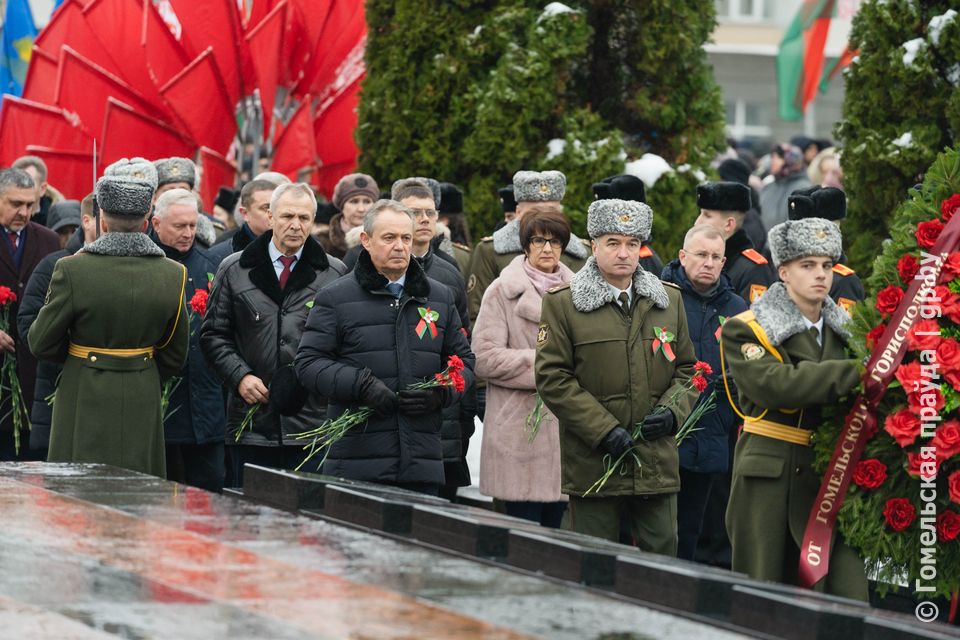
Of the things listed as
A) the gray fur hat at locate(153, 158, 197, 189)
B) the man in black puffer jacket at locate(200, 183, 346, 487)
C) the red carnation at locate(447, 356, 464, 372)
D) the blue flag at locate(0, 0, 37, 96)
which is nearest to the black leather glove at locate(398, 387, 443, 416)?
the red carnation at locate(447, 356, 464, 372)

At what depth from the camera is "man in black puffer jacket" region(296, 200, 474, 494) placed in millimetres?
7539

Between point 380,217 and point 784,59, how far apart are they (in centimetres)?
1599

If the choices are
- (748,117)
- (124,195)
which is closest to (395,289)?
(124,195)

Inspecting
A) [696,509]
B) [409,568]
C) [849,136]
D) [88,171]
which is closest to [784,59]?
[88,171]

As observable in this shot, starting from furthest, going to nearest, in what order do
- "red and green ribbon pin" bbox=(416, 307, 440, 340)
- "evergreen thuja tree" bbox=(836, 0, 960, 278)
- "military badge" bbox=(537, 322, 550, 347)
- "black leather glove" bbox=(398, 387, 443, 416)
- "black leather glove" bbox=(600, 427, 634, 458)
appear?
"evergreen thuja tree" bbox=(836, 0, 960, 278), "red and green ribbon pin" bbox=(416, 307, 440, 340), "black leather glove" bbox=(398, 387, 443, 416), "military badge" bbox=(537, 322, 550, 347), "black leather glove" bbox=(600, 427, 634, 458)

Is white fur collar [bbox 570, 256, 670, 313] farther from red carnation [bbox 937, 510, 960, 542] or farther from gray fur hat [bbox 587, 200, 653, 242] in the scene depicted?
red carnation [bbox 937, 510, 960, 542]

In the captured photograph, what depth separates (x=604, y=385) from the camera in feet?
24.2

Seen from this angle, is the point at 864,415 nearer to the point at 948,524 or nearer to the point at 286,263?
the point at 948,524

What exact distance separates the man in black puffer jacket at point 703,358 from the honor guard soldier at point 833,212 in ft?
1.71

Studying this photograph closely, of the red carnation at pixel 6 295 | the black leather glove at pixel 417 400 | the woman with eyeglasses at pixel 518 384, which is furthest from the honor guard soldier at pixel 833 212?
the red carnation at pixel 6 295

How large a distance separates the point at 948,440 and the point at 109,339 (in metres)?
3.95

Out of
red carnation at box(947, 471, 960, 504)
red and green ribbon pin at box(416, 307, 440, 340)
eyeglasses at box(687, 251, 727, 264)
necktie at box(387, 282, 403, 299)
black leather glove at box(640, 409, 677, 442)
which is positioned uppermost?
eyeglasses at box(687, 251, 727, 264)

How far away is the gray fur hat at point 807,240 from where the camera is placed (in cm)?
659

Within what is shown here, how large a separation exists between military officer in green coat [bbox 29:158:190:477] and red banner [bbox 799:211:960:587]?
331 cm
